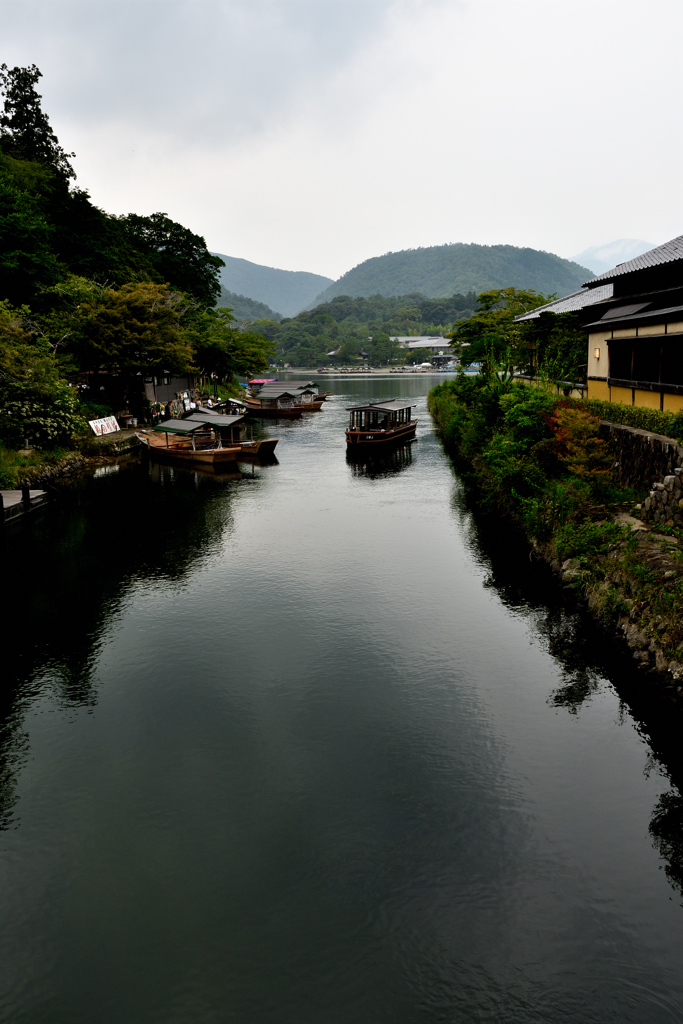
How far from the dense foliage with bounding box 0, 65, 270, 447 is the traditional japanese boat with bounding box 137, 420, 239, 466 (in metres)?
6.13

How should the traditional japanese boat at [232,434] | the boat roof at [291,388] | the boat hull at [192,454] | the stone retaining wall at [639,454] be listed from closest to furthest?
the stone retaining wall at [639,454] < the boat hull at [192,454] < the traditional japanese boat at [232,434] < the boat roof at [291,388]

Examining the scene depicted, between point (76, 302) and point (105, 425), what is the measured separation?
37.3ft

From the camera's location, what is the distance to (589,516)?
73.5 ft

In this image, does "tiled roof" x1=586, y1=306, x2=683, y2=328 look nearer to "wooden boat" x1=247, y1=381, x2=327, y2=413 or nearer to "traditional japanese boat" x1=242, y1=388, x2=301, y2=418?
"traditional japanese boat" x1=242, y1=388, x2=301, y2=418

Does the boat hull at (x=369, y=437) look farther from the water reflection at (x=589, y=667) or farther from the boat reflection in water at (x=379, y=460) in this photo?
the water reflection at (x=589, y=667)

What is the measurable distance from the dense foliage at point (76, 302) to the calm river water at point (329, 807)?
19.5m

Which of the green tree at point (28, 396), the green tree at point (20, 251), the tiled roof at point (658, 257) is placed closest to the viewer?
the tiled roof at point (658, 257)

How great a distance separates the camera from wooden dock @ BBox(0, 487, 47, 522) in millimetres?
29766

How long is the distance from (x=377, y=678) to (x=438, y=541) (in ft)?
39.4

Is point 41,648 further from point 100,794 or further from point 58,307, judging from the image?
point 58,307

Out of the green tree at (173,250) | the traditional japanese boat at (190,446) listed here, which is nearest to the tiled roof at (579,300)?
the traditional japanese boat at (190,446)

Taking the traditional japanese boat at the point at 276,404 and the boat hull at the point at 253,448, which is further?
the traditional japanese boat at the point at 276,404

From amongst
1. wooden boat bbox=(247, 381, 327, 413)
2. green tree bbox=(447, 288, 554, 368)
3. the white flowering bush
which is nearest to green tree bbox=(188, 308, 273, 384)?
wooden boat bbox=(247, 381, 327, 413)

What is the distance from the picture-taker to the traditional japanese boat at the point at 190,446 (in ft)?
146
